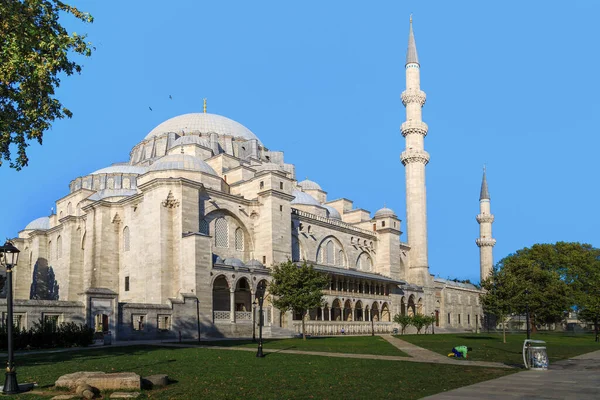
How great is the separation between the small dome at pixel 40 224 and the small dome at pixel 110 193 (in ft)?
50.2

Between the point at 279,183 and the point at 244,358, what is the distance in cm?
2585

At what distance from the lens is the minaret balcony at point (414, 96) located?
57.8 m

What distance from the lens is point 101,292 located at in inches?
1141

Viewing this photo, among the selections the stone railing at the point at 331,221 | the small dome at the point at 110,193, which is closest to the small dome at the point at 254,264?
the stone railing at the point at 331,221

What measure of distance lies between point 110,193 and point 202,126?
1426 cm

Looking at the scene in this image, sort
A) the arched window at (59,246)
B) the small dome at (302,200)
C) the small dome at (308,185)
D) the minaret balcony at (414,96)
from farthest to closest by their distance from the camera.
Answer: the small dome at (308,185) < the minaret balcony at (414,96) < the small dome at (302,200) < the arched window at (59,246)

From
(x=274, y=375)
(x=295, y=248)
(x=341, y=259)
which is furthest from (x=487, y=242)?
(x=274, y=375)

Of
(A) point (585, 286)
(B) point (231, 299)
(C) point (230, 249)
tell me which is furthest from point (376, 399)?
(A) point (585, 286)

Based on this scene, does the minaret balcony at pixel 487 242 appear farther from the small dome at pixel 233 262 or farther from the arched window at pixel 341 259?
the small dome at pixel 233 262

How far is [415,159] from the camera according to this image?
57531mm

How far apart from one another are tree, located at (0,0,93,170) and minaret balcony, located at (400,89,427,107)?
46.0 m

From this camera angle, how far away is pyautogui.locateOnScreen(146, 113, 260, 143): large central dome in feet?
190

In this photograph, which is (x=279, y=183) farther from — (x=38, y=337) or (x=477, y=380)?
(x=477, y=380)

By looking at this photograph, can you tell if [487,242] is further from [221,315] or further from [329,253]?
[221,315]
